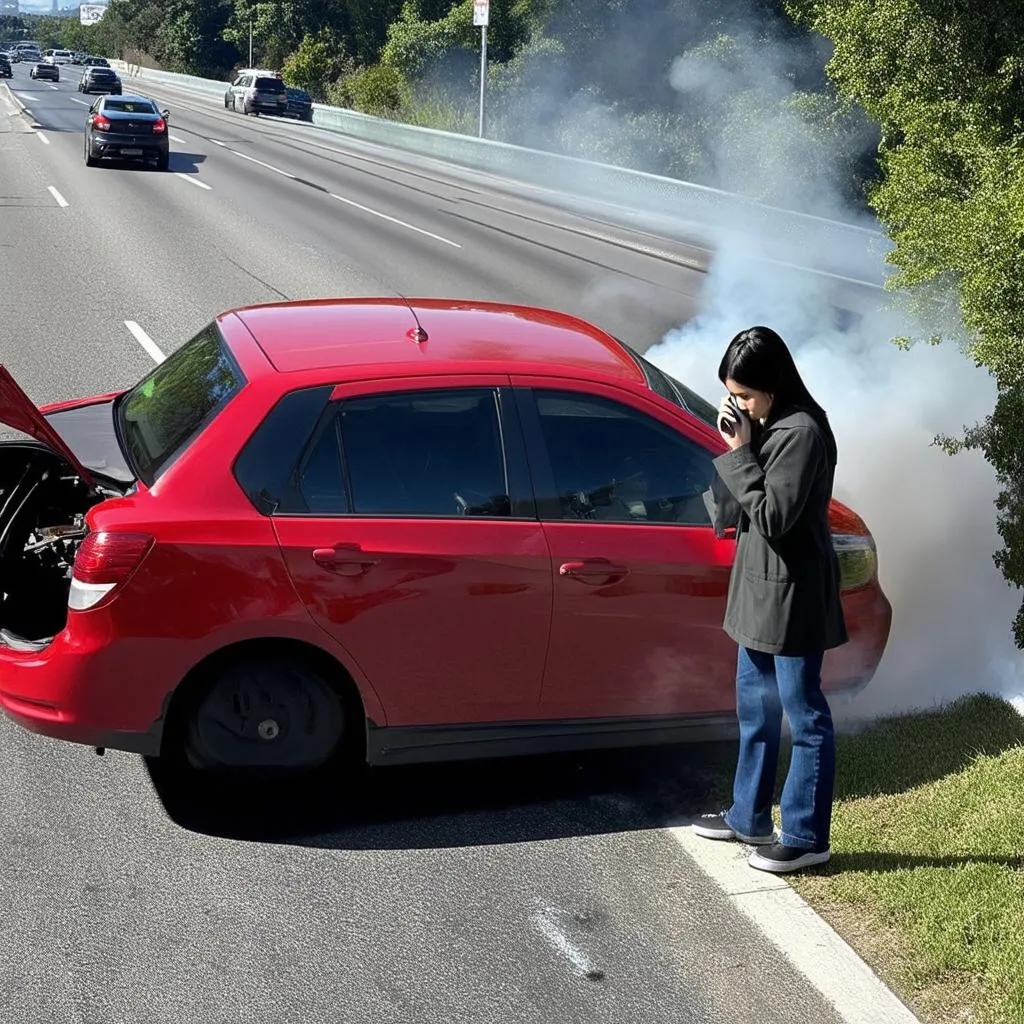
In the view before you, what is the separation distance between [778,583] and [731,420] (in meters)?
0.54

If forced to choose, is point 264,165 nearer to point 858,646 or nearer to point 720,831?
point 858,646

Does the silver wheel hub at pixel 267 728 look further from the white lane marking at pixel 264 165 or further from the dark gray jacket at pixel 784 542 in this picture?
the white lane marking at pixel 264 165

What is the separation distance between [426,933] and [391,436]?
169 centimetres

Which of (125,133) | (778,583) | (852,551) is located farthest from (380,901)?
(125,133)

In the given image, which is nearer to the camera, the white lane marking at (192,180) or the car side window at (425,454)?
the car side window at (425,454)

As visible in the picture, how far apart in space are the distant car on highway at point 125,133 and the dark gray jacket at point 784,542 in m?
26.7

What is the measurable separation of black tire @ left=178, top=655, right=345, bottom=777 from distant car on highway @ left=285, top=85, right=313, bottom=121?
52.5 m

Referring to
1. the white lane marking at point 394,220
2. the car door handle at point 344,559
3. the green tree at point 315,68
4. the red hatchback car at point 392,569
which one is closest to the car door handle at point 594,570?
the red hatchback car at point 392,569

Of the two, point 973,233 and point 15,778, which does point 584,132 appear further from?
point 15,778

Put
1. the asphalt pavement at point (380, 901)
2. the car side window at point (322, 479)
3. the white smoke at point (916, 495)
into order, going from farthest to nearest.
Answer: the white smoke at point (916, 495) < the car side window at point (322, 479) < the asphalt pavement at point (380, 901)

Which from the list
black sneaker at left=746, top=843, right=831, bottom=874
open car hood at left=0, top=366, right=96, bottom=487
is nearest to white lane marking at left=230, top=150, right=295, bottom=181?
open car hood at left=0, top=366, right=96, bottom=487

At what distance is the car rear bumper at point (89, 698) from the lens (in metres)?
4.87

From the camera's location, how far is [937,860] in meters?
4.88

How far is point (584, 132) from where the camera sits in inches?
1777
